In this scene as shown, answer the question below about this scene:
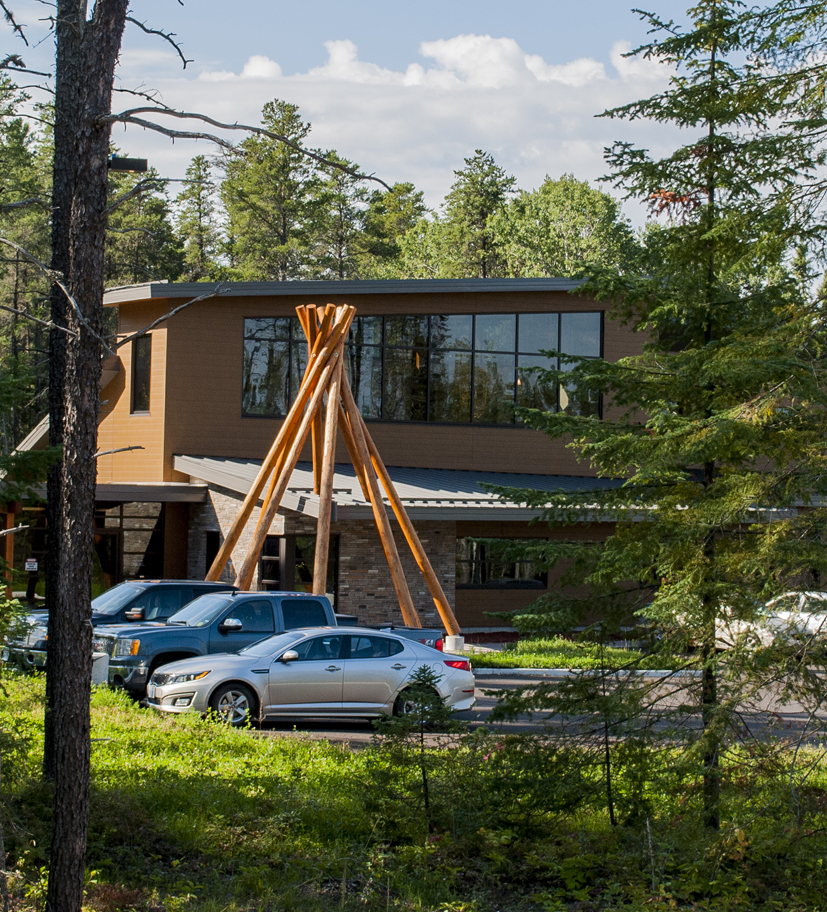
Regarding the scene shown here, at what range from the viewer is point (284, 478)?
734 inches

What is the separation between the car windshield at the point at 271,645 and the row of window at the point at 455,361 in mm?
13151

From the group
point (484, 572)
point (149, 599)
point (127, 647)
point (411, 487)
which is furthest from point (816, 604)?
point (484, 572)

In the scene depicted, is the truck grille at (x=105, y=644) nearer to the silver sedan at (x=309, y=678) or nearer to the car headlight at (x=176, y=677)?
the silver sedan at (x=309, y=678)

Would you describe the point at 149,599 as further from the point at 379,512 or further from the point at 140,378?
the point at 140,378

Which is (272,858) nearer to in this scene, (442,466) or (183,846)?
(183,846)

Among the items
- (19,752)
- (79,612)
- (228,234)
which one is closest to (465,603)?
(19,752)

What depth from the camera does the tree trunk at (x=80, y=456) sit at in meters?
5.91

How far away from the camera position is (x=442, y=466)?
2705 cm

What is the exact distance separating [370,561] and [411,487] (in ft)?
6.98

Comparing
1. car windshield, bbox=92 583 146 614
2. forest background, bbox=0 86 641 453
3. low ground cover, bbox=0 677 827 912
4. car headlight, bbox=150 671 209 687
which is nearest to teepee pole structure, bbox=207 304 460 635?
car windshield, bbox=92 583 146 614

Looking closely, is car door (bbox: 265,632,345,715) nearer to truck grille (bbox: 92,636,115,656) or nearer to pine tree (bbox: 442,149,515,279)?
truck grille (bbox: 92,636,115,656)

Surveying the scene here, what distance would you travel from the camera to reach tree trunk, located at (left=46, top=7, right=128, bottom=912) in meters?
5.91

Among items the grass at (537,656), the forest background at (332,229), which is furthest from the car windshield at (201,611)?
the forest background at (332,229)

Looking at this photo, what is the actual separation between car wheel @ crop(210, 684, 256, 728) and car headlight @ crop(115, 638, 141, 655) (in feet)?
6.03
